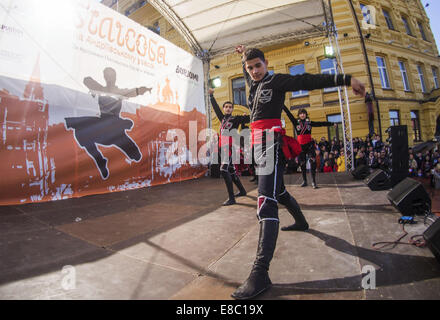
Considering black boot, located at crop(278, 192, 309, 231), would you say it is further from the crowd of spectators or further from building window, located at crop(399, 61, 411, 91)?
building window, located at crop(399, 61, 411, 91)

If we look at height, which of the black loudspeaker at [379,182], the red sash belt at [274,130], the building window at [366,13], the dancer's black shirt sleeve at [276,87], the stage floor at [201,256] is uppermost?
the building window at [366,13]

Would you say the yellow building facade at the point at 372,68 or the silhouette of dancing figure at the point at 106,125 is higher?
the yellow building facade at the point at 372,68

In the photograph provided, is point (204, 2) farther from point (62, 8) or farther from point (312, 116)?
point (312, 116)

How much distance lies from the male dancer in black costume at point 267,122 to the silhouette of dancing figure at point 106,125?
4888 millimetres

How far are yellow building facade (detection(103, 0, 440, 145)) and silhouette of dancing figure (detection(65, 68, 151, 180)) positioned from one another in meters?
9.64

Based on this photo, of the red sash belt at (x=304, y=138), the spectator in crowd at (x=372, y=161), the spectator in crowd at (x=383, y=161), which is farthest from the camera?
the spectator in crowd at (x=372, y=161)

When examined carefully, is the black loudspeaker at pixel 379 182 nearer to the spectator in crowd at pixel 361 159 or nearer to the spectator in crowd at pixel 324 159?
the spectator in crowd at pixel 361 159

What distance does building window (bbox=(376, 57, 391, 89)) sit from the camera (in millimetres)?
14820

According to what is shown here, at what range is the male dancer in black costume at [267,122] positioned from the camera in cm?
163

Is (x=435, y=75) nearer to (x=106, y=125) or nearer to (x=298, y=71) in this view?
(x=298, y=71)

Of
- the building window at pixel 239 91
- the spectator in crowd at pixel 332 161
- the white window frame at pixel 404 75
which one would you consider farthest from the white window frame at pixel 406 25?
the spectator in crowd at pixel 332 161

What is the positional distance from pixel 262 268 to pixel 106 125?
19.1ft

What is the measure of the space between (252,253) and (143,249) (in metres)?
1.12

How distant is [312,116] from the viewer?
1437 centimetres
